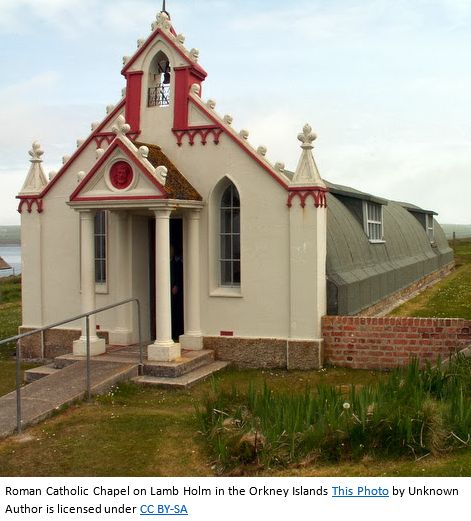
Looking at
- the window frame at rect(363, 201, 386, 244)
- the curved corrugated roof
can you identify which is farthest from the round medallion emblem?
the window frame at rect(363, 201, 386, 244)

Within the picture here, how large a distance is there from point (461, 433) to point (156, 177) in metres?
7.50

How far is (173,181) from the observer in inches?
535

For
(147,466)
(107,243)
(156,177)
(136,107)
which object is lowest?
(147,466)

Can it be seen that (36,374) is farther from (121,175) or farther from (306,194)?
(306,194)

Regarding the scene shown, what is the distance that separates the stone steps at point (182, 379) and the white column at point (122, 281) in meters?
2.29

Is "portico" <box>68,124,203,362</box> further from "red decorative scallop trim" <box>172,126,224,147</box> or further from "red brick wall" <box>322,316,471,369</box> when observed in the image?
"red brick wall" <box>322,316,471,369</box>

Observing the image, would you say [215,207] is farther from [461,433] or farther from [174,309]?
[461,433]

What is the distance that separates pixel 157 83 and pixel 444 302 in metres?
11.8

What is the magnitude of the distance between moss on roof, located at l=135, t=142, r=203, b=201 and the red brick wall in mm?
3692

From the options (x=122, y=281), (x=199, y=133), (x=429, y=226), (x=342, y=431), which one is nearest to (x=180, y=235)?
(x=122, y=281)

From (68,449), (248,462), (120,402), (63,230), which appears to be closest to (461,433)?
(248,462)

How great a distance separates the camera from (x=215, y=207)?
14.4 m

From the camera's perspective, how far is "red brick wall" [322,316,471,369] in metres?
13.0

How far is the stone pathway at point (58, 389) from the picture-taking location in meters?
10.1
